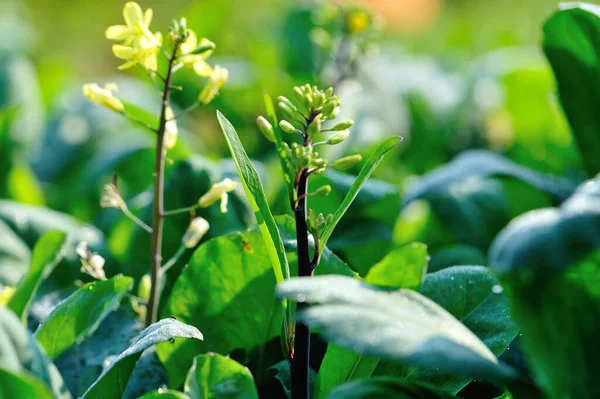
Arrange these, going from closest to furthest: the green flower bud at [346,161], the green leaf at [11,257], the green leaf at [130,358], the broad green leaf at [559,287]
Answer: the broad green leaf at [559,287] → the green leaf at [130,358] → the green flower bud at [346,161] → the green leaf at [11,257]

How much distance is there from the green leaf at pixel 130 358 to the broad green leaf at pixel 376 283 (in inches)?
6.0

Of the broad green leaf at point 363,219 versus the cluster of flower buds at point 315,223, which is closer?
the cluster of flower buds at point 315,223

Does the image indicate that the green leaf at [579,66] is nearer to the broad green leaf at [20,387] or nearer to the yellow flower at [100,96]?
the yellow flower at [100,96]

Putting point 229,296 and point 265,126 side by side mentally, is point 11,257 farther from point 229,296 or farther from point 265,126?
point 265,126

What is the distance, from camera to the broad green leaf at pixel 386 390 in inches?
26.3

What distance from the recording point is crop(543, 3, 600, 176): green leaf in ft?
3.69

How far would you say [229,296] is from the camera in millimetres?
933

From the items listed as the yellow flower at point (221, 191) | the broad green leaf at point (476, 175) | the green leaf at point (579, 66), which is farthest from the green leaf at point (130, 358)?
the green leaf at point (579, 66)

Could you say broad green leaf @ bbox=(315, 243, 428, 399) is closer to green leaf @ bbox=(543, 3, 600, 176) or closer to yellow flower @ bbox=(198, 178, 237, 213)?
yellow flower @ bbox=(198, 178, 237, 213)

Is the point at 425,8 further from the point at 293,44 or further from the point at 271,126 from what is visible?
the point at 271,126

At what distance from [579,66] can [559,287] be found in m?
0.68

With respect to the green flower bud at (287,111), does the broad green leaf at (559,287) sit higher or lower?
lower

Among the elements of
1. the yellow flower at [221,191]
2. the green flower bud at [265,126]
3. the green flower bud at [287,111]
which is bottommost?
the yellow flower at [221,191]

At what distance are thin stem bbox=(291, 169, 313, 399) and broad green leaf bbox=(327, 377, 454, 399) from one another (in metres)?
0.10
